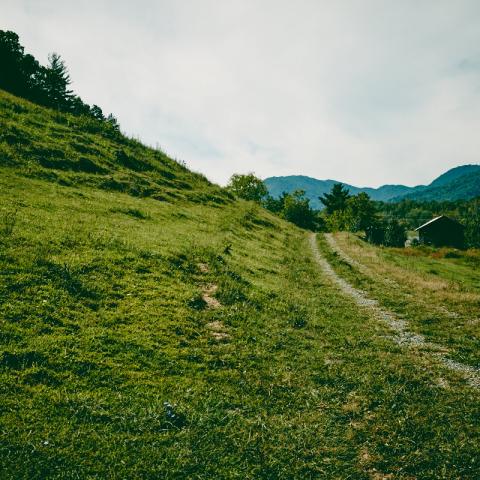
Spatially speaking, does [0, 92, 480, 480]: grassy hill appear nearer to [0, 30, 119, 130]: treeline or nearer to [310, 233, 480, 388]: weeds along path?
[310, 233, 480, 388]: weeds along path

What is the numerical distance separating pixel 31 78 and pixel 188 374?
9119cm

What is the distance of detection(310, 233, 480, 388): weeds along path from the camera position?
1124 cm

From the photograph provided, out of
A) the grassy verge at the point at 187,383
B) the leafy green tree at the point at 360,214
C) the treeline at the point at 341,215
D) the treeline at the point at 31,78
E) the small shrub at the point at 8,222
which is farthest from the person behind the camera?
the leafy green tree at the point at 360,214

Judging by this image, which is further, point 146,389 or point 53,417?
point 146,389

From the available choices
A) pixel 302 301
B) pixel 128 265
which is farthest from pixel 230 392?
pixel 302 301

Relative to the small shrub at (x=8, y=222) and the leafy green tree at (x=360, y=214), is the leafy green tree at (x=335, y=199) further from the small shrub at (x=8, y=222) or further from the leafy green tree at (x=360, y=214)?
the small shrub at (x=8, y=222)

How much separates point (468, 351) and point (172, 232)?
1770 centimetres

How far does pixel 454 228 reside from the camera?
332ft

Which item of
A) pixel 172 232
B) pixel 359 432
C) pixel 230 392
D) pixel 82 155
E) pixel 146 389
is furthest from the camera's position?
pixel 82 155

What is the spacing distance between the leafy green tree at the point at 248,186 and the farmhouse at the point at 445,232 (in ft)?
185

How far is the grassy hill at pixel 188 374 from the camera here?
7.06 meters

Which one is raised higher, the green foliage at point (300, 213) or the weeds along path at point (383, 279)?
the green foliage at point (300, 213)

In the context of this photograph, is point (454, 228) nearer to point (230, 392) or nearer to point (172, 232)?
point (172, 232)

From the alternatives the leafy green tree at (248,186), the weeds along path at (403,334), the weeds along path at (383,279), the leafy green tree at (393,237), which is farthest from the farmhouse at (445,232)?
the weeds along path at (403,334)
